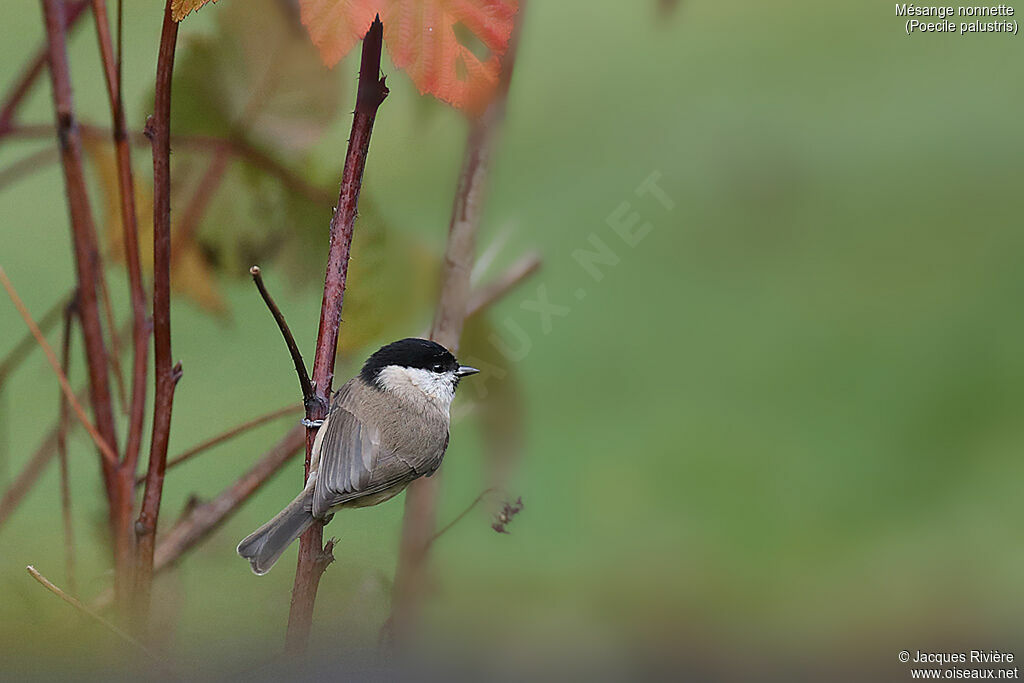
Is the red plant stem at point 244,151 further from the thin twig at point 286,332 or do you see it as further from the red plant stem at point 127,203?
the thin twig at point 286,332

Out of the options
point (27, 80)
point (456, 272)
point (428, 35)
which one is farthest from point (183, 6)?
point (27, 80)

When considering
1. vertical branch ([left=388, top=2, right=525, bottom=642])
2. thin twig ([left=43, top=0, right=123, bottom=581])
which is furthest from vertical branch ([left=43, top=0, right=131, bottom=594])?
vertical branch ([left=388, top=2, right=525, bottom=642])

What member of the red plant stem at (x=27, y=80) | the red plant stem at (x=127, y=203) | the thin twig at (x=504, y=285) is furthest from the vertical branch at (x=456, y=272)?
the red plant stem at (x=27, y=80)

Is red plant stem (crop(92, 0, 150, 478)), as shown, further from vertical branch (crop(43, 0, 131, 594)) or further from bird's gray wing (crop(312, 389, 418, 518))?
bird's gray wing (crop(312, 389, 418, 518))

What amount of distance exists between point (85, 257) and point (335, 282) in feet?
0.86

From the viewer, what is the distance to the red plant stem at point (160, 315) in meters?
0.41

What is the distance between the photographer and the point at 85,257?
0.52 m

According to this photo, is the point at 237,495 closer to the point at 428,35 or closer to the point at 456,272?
the point at 456,272

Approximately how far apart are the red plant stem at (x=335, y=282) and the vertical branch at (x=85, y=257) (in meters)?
0.21

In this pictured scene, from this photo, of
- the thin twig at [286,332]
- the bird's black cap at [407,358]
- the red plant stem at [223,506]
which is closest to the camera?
the thin twig at [286,332]

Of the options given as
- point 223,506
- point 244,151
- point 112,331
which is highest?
point 244,151

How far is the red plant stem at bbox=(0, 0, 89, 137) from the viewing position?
610mm

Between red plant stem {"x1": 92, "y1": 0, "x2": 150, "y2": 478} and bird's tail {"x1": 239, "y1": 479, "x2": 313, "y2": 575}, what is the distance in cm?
15

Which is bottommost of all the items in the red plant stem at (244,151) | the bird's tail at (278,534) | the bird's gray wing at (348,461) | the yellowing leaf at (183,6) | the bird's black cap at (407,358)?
the bird's tail at (278,534)
